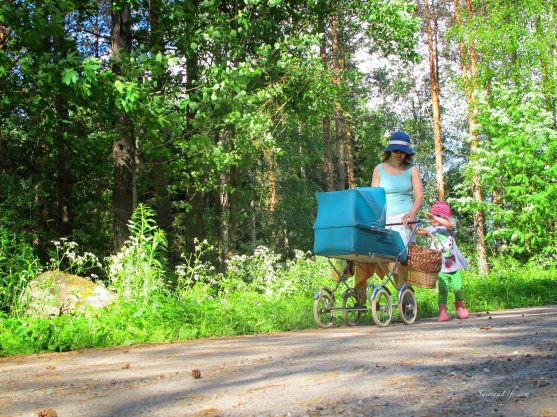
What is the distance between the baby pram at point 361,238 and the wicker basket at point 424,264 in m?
0.12

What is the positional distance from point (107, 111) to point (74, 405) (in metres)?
9.68

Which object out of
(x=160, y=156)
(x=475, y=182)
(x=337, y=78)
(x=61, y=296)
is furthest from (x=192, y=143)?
(x=475, y=182)

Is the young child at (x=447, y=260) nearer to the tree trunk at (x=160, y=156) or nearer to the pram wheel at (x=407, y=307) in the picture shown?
the pram wheel at (x=407, y=307)

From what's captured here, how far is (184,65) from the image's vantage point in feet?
61.8

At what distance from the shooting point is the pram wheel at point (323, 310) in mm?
9250

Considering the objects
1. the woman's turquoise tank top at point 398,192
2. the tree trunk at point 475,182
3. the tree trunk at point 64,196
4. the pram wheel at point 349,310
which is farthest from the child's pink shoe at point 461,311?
the tree trunk at point 475,182

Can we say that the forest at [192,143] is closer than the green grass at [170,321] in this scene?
No

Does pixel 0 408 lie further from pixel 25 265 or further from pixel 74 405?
pixel 25 265

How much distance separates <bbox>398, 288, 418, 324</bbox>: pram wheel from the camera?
912 cm

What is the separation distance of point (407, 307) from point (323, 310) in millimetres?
1057

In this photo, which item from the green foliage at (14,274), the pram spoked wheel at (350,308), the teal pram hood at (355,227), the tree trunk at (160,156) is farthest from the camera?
the tree trunk at (160,156)

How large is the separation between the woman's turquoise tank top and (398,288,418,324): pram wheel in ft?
3.33

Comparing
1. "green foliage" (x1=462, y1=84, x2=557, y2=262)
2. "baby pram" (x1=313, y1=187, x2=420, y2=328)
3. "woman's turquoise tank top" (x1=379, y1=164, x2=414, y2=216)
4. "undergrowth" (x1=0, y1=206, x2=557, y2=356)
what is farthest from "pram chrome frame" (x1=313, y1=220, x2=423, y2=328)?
"green foliage" (x1=462, y1=84, x2=557, y2=262)

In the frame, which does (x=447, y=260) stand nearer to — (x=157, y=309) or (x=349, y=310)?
(x=349, y=310)
